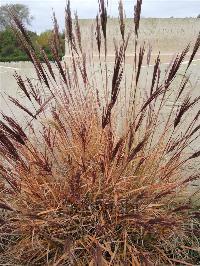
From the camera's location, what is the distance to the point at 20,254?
6.14ft

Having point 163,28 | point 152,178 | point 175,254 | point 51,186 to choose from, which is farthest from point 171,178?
point 163,28

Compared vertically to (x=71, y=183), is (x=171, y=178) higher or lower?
lower

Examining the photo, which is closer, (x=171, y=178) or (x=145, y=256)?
(x=145, y=256)

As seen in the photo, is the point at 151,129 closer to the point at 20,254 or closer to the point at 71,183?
the point at 71,183

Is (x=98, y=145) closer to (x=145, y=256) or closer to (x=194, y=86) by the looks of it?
(x=145, y=256)

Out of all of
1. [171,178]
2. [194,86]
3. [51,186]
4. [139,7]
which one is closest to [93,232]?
[51,186]

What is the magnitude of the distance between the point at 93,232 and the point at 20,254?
30 centimetres

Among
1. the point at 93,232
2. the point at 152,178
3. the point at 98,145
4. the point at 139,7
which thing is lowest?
the point at 93,232

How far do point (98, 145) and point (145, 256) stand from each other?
0.58 m

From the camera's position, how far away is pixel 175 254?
6.49 ft

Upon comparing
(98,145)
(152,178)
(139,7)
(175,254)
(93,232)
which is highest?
(139,7)

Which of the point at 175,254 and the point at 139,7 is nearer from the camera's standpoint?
the point at 139,7

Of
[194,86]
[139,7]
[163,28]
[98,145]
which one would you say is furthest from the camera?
[163,28]

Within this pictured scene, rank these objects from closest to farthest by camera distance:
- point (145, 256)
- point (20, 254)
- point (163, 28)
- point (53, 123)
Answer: point (145, 256)
point (20, 254)
point (53, 123)
point (163, 28)
